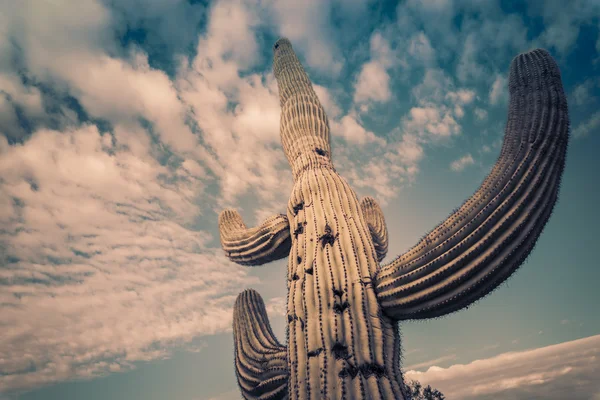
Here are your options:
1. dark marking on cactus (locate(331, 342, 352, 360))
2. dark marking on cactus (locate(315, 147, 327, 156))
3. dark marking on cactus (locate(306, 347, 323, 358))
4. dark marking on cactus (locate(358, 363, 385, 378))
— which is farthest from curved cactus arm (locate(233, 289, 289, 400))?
dark marking on cactus (locate(315, 147, 327, 156))

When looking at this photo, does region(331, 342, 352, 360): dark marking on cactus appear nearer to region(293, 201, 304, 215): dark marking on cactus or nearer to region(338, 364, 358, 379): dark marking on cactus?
region(338, 364, 358, 379): dark marking on cactus

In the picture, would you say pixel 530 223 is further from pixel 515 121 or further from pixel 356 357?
pixel 356 357

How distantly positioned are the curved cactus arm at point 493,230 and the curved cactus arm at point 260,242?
2.07 meters

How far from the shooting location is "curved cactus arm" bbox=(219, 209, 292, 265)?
5.41m

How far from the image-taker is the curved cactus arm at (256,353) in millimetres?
4551

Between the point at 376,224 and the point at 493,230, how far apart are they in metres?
3.17

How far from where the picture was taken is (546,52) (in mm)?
4059

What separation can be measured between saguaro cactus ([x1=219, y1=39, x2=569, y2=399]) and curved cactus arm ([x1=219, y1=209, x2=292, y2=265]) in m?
0.72

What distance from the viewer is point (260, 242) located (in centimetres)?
559

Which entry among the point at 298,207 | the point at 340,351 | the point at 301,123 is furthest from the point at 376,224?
the point at 340,351

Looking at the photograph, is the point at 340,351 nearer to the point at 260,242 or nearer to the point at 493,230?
the point at 493,230

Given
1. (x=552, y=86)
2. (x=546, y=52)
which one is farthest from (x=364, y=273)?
(x=546, y=52)

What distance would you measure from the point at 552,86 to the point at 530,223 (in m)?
1.73

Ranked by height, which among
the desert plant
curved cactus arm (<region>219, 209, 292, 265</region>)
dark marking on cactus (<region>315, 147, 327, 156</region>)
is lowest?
the desert plant
